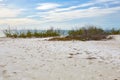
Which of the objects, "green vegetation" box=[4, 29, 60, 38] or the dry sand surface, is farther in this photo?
"green vegetation" box=[4, 29, 60, 38]

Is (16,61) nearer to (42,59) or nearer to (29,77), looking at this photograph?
(42,59)

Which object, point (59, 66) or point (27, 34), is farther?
point (27, 34)

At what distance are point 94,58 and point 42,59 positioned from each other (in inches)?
45.1

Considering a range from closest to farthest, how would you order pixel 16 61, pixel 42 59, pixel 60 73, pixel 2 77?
1. pixel 2 77
2. pixel 60 73
3. pixel 16 61
4. pixel 42 59

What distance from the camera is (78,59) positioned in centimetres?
595

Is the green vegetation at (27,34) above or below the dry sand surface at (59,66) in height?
above

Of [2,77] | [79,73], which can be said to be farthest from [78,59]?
[2,77]

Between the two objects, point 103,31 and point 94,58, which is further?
point 103,31

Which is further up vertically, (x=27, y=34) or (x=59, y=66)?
(x=27, y=34)

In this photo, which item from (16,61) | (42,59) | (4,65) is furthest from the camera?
(42,59)

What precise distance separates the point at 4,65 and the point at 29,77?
893 millimetres

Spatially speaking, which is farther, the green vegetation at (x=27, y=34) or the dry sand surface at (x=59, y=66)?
the green vegetation at (x=27, y=34)

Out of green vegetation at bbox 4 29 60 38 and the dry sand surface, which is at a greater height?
green vegetation at bbox 4 29 60 38

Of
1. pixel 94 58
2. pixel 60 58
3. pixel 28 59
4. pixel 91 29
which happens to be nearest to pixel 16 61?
pixel 28 59
